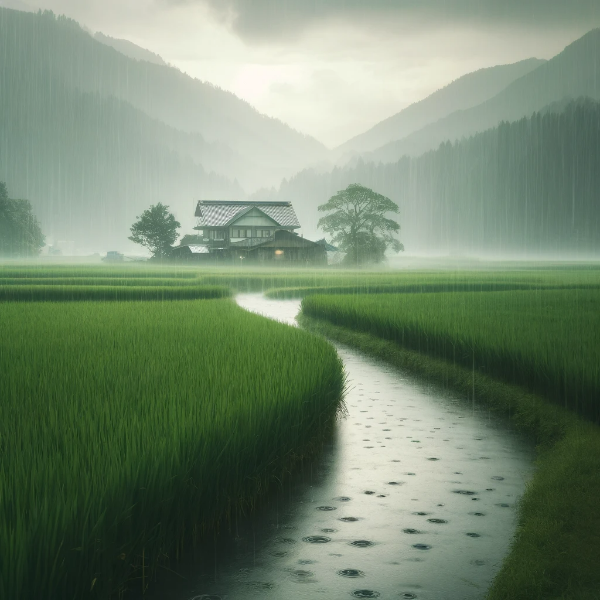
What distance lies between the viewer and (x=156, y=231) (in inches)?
2685

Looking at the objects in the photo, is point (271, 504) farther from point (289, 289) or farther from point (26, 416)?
point (289, 289)

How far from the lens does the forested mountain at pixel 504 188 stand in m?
132

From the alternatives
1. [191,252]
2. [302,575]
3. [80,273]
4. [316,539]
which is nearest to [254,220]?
[191,252]

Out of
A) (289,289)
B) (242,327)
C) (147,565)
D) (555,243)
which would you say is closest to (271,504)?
(147,565)

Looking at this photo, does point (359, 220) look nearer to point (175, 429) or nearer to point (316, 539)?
point (316, 539)

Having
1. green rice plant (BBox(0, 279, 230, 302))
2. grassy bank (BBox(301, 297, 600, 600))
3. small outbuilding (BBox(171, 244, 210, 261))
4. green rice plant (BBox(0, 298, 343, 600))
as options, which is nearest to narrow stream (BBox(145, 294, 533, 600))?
grassy bank (BBox(301, 297, 600, 600))

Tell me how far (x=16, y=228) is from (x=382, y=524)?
7851cm

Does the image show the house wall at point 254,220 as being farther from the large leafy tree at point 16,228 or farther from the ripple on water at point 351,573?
the ripple on water at point 351,573

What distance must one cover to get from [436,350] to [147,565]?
8844 millimetres

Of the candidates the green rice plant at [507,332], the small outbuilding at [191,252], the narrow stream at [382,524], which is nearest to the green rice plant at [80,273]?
the small outbuilding at [191,252]

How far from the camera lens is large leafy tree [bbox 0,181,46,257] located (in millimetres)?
74500

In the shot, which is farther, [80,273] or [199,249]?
[199,249]

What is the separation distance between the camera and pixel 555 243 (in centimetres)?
13762

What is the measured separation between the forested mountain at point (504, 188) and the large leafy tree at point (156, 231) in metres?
93.3
